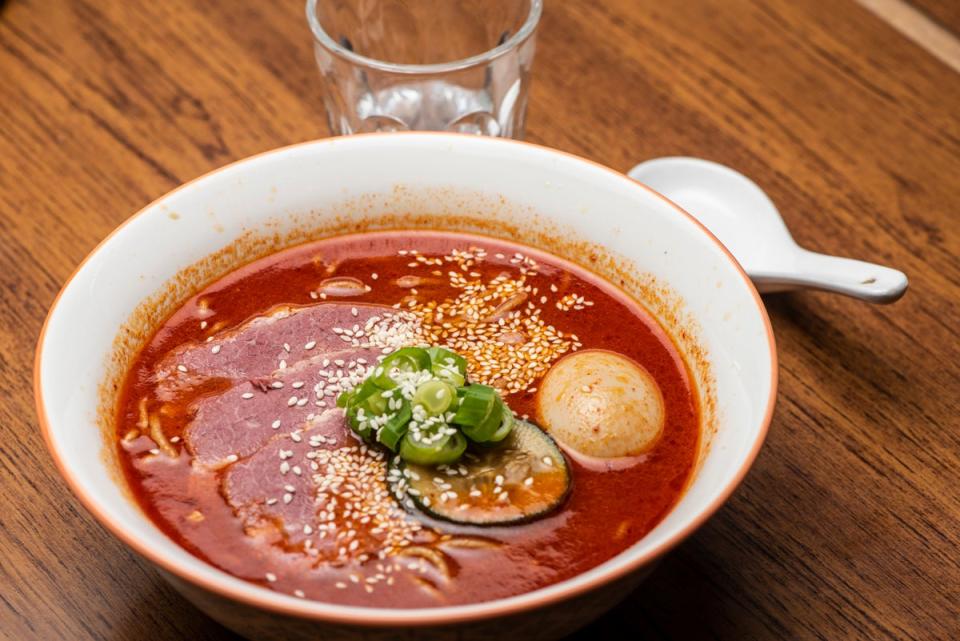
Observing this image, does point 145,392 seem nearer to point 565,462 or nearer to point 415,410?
point 415,410

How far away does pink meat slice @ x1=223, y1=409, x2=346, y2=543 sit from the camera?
2.09 metres

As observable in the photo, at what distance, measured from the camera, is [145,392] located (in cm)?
233

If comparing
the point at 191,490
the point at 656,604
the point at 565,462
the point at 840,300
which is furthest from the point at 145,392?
the point at 840,300

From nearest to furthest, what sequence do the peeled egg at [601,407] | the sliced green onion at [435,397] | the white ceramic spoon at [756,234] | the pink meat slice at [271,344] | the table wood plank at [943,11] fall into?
the sliced green onion at [435,397] < the peeled egg at [601,407] < the pink meat slice at [271,344] < the white ceramic spoon at [756,234] < the table wood plank at [943,11]

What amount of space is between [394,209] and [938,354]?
1.33 metres

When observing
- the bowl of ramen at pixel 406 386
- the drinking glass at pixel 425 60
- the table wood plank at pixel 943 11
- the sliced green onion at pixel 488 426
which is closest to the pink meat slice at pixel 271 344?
the bowl of ramen at pixel 406 386

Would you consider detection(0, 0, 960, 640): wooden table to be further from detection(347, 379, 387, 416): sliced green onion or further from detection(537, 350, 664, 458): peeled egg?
detection(347, 379, 387, 416): sliced green onion

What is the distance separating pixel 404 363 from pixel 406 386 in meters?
0.08

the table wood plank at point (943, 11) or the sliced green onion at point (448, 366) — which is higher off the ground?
the table wood plank at point (943, 11)

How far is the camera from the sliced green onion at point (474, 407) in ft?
6.79

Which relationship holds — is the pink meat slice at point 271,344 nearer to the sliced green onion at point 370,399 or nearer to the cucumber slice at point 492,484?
the sliced green onion at point 370,399

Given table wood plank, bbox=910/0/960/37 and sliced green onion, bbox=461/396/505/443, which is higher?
table wood plank, bbox=910/0/960/37

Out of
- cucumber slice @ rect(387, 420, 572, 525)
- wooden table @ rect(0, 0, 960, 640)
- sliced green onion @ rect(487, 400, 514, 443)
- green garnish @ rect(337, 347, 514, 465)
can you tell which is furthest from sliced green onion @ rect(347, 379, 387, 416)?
wooden table @ rect(0, 0, 960, 640)

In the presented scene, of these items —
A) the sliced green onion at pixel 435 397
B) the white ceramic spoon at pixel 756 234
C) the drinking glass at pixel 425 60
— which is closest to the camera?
the sliced green onion at pixel 435 397
